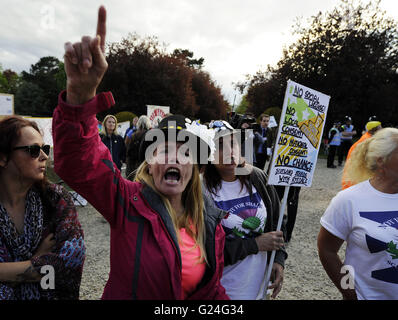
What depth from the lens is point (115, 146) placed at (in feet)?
21.4

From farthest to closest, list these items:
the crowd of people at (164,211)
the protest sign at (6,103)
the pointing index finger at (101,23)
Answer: the protest sign at (6,103) → the crowd of people at (164,211) → the pointing index finger at (101,23)

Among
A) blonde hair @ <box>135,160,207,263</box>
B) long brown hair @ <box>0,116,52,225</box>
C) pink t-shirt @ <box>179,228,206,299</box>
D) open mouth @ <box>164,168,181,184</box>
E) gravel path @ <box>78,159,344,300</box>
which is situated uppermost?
long brown hair @ <box>0,116,52,225</box>

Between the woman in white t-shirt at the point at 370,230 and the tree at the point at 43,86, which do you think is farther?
the tree at the point at 43,86

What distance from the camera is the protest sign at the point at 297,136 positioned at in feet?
7.90

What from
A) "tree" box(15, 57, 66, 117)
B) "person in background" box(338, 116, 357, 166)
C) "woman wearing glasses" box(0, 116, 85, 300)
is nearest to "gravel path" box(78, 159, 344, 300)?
"woman wearing glasses" box(0, 116, 85, 300)

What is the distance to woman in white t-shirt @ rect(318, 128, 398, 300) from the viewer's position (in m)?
1.76

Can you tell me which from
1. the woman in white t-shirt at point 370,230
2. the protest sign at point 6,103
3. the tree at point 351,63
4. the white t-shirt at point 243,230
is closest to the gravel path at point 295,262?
the white t-shirt at point 243,230

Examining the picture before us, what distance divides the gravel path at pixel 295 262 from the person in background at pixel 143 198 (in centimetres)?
239

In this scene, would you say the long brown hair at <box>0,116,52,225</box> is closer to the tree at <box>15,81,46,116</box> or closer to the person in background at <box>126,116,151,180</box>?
the person in background at <box>126,116,151,180</box>

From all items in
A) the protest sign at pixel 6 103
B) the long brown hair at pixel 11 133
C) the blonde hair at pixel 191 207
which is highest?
the protest sign at pixel 6 103

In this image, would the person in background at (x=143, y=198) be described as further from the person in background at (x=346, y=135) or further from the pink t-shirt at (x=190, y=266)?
the person in background at (x=346, y=135)

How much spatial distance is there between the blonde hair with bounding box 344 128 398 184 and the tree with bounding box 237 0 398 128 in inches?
890
